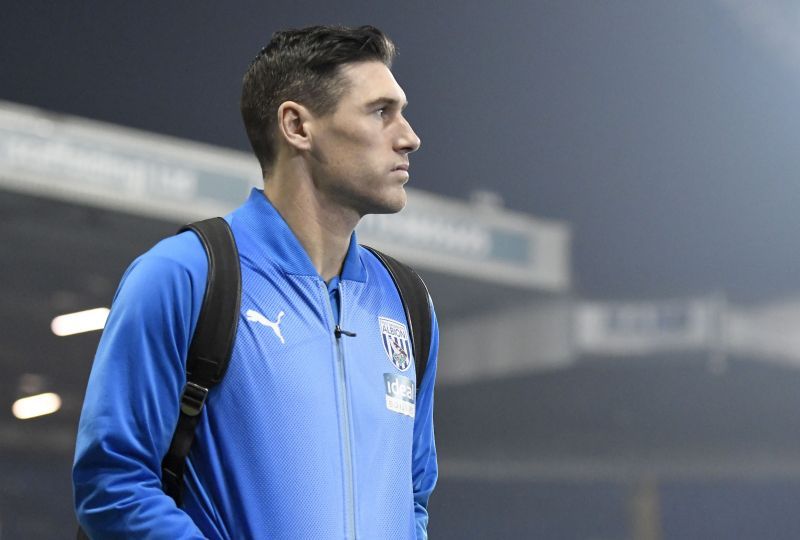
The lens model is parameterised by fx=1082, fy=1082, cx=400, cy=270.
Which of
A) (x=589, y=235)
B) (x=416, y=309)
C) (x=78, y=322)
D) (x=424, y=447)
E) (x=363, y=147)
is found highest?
(x=589, y=235)

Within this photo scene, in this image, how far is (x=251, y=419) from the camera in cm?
93

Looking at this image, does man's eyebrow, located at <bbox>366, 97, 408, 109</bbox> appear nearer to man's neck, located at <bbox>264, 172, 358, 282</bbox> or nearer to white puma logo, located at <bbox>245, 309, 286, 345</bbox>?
man's neck, located at <bbox>264, 172, 358, 282</bbox>

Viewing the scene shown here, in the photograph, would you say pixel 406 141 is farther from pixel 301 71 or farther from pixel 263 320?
pixel 263 320

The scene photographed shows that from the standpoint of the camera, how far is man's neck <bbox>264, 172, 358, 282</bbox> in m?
1.07

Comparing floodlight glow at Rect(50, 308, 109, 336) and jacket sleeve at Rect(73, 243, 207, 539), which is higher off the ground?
floodlight glow at Rect(50, 308, 109, 336)

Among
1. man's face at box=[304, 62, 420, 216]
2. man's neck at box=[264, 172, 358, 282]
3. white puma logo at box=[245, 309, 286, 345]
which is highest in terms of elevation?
man's face at box=[304, 62, 420, 216]

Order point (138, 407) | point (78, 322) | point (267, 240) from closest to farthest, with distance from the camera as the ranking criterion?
point (138, 407) < point (267, 240) < point (78, 322)

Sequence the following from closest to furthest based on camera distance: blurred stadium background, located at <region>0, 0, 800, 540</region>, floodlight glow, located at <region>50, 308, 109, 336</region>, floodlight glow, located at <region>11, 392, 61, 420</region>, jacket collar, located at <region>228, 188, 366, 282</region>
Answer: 1. jacket collar, located at <region>228, 188, 366, 282</region>
2. floodlight glow, located at <region>11, 392, 61, 420</region>
3. floodlight glow, located at <region>50, 308, 109, 336</region>
4. blurred stadium background, located at <region>0, 0, 800, 540</region>

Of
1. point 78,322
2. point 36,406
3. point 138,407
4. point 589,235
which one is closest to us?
point 138,407

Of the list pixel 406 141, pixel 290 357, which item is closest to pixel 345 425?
pixel 290 357

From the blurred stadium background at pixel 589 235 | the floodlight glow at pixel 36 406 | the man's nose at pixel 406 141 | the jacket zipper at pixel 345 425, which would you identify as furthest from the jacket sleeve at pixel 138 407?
the blurred stadium background at pixel 589 235

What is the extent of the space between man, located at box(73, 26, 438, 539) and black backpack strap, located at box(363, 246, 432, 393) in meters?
0.01

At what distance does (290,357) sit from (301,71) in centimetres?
30

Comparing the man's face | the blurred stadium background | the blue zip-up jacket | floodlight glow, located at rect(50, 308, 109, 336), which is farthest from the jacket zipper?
the blurred stadium background
